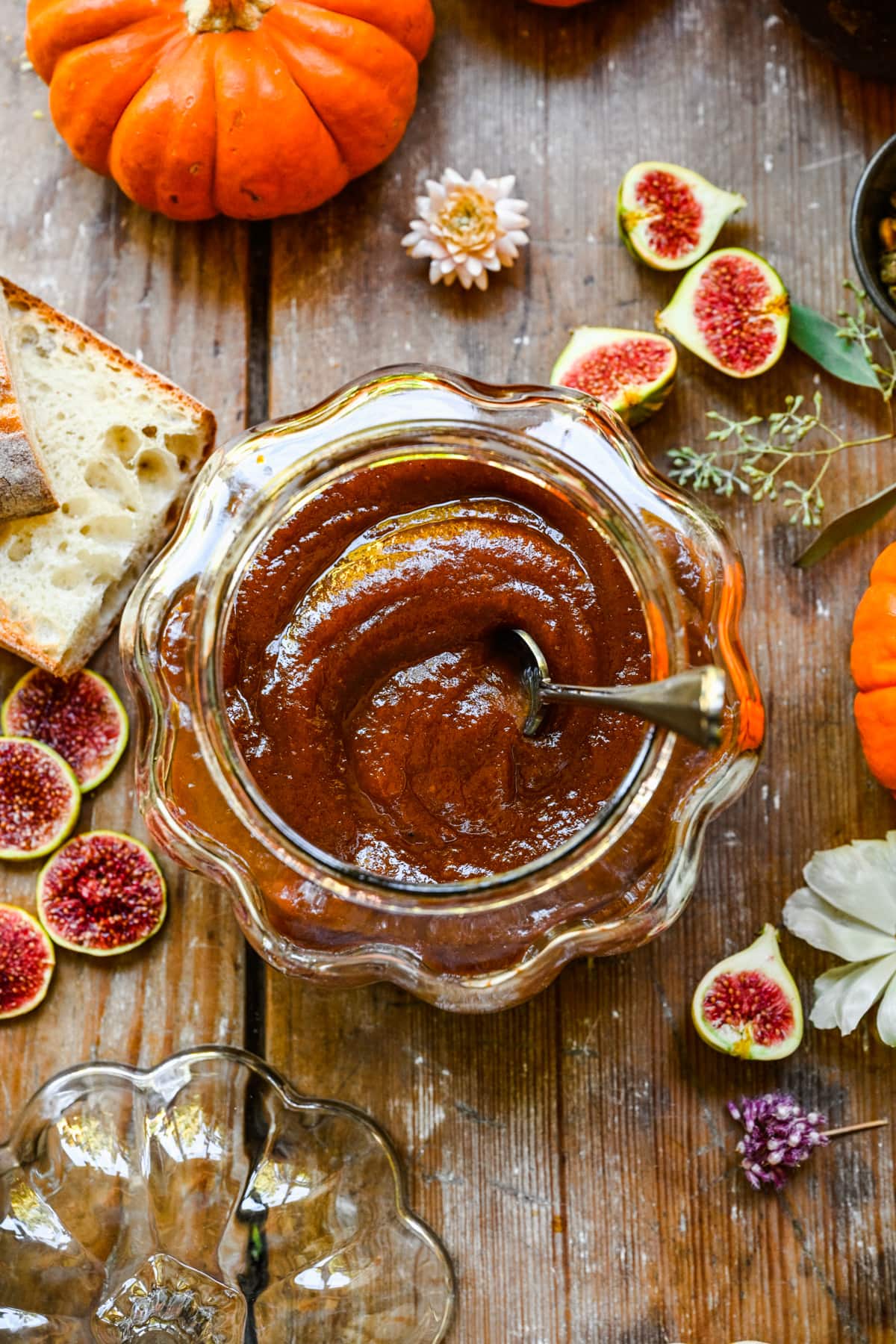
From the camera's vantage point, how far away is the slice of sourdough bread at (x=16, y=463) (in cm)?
180

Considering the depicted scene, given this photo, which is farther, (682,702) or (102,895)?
(102,895)

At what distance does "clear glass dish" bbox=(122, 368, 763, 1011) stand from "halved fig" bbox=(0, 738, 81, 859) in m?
0.36

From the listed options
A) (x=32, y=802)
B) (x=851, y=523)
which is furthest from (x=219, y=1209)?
(x=851, y=523)

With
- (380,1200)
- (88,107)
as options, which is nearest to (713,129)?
(88,107)

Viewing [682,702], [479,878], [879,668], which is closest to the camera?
[682,702]

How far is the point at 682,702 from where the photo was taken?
1276 millimetres

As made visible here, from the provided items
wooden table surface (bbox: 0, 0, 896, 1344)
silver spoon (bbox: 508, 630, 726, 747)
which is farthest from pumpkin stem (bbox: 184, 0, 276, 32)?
silver spoon (bbox: 508, 630, 726, 747)

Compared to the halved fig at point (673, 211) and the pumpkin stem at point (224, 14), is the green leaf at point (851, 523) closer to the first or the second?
the halved fig at point (673, 211)

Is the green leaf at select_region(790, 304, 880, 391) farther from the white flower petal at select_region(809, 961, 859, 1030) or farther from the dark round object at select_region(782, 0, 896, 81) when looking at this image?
the white flower petal at select_region(809, 961, 859, 1030)

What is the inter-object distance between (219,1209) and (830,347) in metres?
1.64

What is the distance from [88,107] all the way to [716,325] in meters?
1.03

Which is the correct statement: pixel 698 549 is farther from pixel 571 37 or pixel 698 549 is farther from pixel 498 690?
pixel 571 37

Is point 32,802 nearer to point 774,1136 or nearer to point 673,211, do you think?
point 774,1136

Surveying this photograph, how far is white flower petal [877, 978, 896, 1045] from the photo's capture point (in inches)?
72.2
